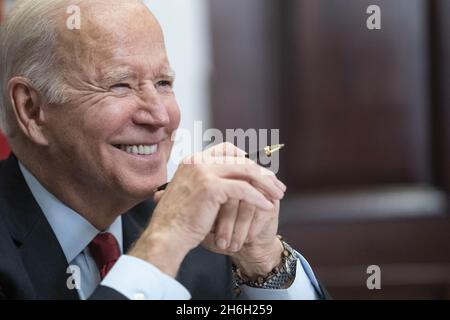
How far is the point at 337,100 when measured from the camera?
1808 millimetres

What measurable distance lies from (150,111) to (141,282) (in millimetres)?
275

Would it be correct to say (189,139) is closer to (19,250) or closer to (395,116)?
(19,250)

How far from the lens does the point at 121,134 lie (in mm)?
988

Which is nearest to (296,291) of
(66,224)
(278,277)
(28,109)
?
(278,277)

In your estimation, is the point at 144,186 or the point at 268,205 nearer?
the point at 268,205

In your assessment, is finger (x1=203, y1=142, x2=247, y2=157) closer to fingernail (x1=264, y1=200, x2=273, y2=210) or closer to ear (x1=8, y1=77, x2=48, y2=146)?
fingernail (x1=264, y1=200, x2=273, y2=210)

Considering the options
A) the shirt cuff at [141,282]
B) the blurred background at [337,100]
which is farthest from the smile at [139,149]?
the blurred background at [337,100]

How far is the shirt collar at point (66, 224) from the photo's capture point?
1036 millimetres

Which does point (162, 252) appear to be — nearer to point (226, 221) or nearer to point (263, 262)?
point (226, 221)

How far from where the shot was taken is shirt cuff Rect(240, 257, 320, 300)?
99 cm

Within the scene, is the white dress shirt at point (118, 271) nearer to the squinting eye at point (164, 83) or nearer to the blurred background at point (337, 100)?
the squinting eye at point (164, 83)

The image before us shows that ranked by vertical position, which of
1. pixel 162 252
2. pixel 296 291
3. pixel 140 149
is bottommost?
pixel 296 291

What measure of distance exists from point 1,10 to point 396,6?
104 cm
